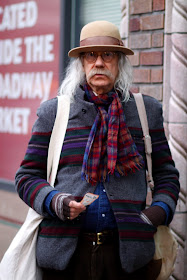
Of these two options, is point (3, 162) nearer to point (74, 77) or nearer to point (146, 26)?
point (146, 26)

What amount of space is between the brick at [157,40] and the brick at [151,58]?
57 mm

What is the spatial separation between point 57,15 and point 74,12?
7.4 inches

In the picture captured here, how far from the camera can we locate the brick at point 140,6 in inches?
150

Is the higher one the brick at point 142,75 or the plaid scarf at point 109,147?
the brick at point 142,75

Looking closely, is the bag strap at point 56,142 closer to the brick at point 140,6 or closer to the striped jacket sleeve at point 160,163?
the striped jacket sleeve at point 160,163

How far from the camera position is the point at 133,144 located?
2545 millimetres

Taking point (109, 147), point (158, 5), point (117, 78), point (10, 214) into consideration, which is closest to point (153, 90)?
Answer: point (158, 5)

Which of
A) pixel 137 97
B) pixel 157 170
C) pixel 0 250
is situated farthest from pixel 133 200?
pixel 0 250

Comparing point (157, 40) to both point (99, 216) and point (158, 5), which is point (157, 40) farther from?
point (99, 216)

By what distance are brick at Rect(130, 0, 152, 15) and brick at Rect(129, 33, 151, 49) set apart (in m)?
0.17

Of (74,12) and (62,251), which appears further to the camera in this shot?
(74,12)

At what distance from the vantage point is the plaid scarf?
2461mm

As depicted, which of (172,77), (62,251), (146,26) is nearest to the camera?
(62,251)

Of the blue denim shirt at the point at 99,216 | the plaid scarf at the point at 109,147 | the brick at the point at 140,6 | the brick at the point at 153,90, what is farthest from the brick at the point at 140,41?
the blue denim shirt at the point at 99,216
